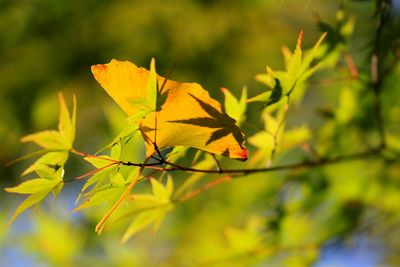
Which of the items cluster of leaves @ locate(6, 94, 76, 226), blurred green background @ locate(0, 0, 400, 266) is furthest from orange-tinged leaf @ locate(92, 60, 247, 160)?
blurred green background @ locate(0, 0, 400, 266)

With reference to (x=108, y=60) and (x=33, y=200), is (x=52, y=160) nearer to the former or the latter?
(x=33, y=200)

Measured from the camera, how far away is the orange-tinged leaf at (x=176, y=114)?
0.38 metres

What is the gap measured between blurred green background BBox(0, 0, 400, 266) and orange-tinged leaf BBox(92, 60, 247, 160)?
72cm

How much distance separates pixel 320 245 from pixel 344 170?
0.55 feet

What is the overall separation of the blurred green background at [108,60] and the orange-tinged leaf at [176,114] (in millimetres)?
717

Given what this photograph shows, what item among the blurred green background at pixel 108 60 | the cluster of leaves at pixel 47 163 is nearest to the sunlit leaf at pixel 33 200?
the cluster of leaves at pixel 47 163

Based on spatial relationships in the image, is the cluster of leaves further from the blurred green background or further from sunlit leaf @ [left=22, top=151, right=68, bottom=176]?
the blurred green background

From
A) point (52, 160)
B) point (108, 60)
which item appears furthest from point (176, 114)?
point (108, 60)

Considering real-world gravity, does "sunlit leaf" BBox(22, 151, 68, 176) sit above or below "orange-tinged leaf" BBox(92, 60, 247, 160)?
below

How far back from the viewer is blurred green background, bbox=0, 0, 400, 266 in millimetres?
1181

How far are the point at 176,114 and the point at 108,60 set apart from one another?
1326 millimetres

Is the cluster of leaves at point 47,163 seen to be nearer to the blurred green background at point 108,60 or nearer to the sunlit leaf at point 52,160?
the sunlit leaf at point 52,160

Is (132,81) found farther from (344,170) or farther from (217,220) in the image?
(217,220)

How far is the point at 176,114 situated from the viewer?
396mm
